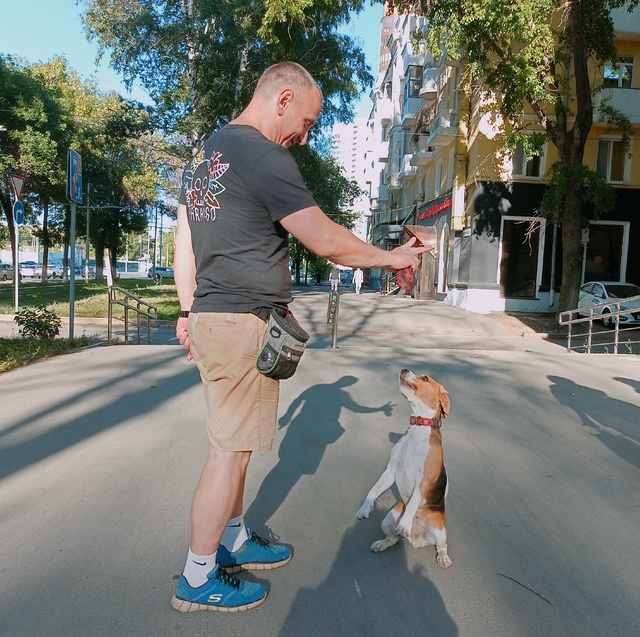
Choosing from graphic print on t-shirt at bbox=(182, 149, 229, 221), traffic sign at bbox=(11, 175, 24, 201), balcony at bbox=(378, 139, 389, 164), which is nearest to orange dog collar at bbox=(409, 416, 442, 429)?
graphic print on t-shirt at bbox=(182, 149, 229, 221)

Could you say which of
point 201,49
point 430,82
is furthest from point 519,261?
point 201,49

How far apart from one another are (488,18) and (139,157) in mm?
18089

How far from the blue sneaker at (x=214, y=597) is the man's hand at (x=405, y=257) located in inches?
58.3

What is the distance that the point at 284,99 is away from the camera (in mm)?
2543

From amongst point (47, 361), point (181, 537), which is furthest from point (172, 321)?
point (181, 537)

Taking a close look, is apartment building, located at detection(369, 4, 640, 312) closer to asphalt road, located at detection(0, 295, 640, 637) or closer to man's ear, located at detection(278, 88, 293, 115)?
asphalt road, located at detection(0, 295, 640, 637)

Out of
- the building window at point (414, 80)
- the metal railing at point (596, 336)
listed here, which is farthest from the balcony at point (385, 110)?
the metal railing at point (596, 336)

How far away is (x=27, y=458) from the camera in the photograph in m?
4.28

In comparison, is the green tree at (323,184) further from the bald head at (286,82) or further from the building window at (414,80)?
the bald head at (286,82)

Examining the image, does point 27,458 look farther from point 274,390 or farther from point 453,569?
point 453,569

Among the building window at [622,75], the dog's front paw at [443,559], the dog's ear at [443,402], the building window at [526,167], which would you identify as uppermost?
the building window at [622,75]

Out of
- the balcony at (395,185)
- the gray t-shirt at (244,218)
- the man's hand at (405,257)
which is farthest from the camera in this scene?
the balcony at (395,185)

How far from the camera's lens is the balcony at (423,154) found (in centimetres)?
2977

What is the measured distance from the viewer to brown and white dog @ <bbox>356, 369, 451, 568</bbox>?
9.39 ft
